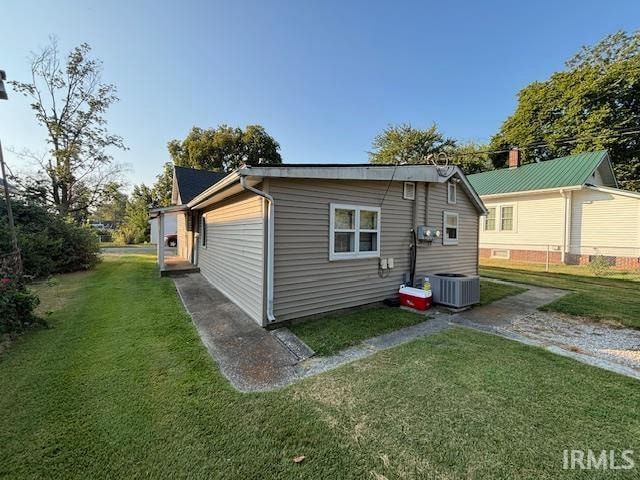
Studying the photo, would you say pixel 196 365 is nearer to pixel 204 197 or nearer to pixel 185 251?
pixel 204 197

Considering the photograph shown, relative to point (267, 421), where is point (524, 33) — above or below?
above

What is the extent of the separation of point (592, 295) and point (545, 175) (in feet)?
32.8

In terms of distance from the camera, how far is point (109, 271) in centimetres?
1082

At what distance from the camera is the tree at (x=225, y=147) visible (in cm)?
2750

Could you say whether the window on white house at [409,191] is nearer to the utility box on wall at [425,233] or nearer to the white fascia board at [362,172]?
the white fascia board at [362,172]

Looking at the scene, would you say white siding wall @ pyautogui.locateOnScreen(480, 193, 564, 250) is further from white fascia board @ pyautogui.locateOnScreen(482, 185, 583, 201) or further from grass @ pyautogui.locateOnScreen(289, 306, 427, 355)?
grass @ pyautogui.locateOnScreen(289, 306, 427, 355)

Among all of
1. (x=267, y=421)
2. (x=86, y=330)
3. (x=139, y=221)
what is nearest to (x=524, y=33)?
(x=267, y=421)

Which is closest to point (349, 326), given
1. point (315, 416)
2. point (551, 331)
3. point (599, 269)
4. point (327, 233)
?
point (327, 233)

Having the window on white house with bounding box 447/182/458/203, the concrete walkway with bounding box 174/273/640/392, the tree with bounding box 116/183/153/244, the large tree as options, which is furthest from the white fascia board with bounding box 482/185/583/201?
the tree with bounding box 116/183/153/244

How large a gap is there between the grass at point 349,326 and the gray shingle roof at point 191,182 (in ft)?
32.9

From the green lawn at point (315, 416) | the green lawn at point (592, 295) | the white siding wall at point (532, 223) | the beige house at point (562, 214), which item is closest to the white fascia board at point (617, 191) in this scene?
the beige house at point (562, 214)

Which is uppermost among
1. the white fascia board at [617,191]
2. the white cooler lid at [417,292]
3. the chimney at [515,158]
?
the chimney at [515,158]

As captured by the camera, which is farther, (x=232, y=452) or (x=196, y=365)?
(x=196, y=365)

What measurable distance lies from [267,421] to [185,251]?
44.9ft
